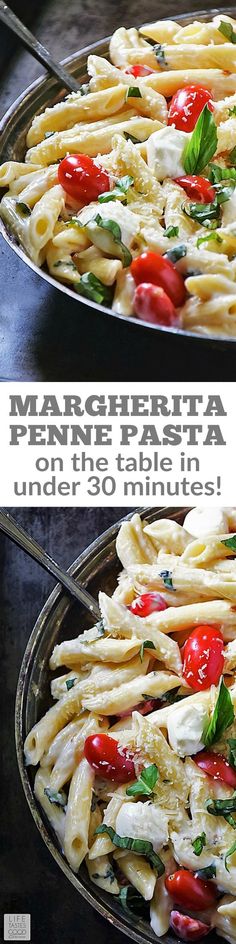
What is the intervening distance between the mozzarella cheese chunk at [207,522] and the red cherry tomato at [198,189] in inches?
13.4

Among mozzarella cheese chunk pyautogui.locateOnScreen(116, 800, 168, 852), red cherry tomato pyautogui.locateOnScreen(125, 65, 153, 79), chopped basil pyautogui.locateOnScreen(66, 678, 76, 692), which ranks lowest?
mozzarella cheese chunk pyautogui.locateOnScreen(116, 800, 168, 852)

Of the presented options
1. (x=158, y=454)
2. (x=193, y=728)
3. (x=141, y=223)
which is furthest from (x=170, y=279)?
(x=193, y=728)

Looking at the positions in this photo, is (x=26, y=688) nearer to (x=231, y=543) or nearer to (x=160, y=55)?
(x=231, y=543)

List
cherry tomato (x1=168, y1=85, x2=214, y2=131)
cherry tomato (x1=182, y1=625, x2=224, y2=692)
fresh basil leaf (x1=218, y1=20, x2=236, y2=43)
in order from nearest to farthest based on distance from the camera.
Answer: cherry tomato (x1=182, y1=625, x2=224, y2=692), cherry tomato (x1=168, y1=85, x2=214, y2=131), fresh basil leaf (x1=218, y1=20, x2=236, y2=43)

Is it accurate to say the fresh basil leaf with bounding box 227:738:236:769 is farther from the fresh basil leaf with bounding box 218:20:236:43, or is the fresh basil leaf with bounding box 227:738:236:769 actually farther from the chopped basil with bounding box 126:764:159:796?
the fresh basil leaf with bounding box 218:20:236:43

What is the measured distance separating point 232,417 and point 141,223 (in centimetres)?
23

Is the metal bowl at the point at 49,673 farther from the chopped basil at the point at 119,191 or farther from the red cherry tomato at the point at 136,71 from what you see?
the red cherry tomato at the point at 136,71

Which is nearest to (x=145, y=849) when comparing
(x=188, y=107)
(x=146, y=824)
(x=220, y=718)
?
(x=146, y=824)

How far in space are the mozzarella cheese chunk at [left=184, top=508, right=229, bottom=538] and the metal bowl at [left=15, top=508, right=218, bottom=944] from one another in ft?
0.10

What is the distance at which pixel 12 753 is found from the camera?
4.15 feet

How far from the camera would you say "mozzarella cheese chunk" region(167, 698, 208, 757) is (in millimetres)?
1174

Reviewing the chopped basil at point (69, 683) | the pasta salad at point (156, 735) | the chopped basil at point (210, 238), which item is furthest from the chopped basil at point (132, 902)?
the chopped basil at point (210, 238)

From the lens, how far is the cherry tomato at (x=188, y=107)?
1.44 metres

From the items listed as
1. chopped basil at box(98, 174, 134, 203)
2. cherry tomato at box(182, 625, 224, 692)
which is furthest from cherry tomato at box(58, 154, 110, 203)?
cherry tomato at box(182, 625, 224, 692)
